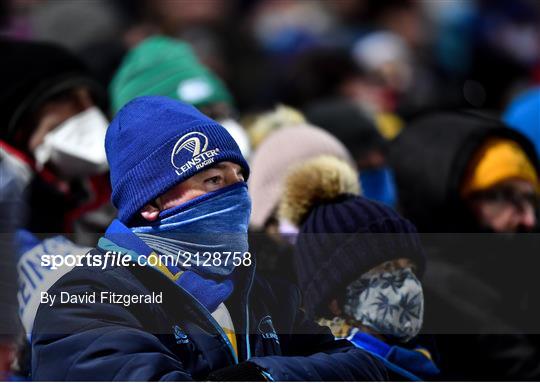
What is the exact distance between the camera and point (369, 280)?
2963 mm

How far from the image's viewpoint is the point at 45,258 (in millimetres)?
2877

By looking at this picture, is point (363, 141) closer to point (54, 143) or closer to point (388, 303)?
point (54, 143)

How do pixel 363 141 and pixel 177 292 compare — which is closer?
pixel 177 292

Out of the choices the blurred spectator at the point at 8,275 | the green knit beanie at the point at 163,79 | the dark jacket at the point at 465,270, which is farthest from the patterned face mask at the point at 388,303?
the green knit beanie at the point at 163,79

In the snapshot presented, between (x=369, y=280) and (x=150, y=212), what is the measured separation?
68 cm

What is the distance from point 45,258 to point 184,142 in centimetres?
52

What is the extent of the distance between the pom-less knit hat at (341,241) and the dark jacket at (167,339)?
0.23 metres

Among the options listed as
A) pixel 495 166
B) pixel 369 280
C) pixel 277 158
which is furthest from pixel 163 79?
pixel 369 280

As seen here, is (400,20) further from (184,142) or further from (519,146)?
(184,142)

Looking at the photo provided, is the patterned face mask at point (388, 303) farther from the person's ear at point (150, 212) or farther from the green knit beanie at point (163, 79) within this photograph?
the green knit beanie at point (163, 79)

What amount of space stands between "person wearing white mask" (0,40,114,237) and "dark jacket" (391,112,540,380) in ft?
3.80

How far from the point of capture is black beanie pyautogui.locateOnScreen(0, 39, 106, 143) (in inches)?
145

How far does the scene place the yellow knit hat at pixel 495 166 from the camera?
4.04 meters

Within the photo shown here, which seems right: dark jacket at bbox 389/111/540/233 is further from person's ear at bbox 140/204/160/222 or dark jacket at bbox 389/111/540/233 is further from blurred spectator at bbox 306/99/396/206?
person's ear at bbox 140/204/160/222
